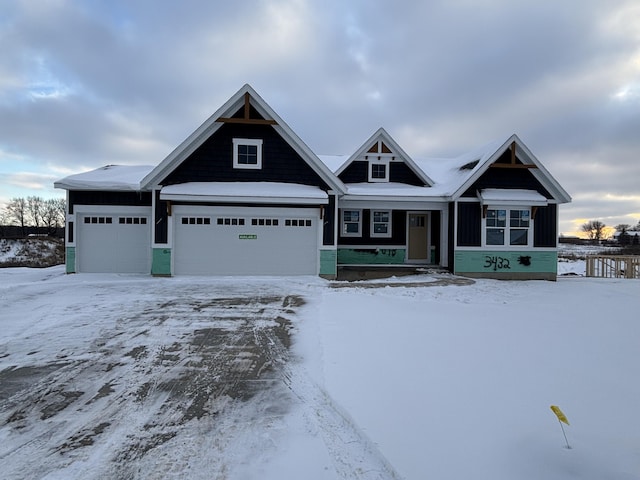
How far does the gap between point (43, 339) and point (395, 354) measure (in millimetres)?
5509

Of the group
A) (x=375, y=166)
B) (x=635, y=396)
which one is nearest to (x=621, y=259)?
(x=375, y=166)

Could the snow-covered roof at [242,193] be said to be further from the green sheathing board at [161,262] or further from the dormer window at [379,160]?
the dormer window at [379,160]

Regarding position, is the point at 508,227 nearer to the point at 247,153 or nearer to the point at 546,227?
the point at 546,227

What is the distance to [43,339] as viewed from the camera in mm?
6043

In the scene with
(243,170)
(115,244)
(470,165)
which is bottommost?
(115,244)

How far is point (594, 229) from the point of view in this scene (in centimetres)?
9012

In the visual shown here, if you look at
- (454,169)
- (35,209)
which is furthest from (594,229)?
(35,209)

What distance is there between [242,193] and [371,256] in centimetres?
650

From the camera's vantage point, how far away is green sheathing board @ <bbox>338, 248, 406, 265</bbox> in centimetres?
1647

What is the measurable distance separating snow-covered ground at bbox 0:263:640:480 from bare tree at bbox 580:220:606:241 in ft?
323

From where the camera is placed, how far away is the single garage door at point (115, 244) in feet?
46.2

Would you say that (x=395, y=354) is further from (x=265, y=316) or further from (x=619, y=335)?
(x=619, y=335)

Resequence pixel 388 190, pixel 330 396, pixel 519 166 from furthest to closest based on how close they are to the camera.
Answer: pixel 388 190, pixel 519 166, pixel 330 396

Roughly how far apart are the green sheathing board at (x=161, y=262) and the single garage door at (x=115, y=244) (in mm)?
1165
